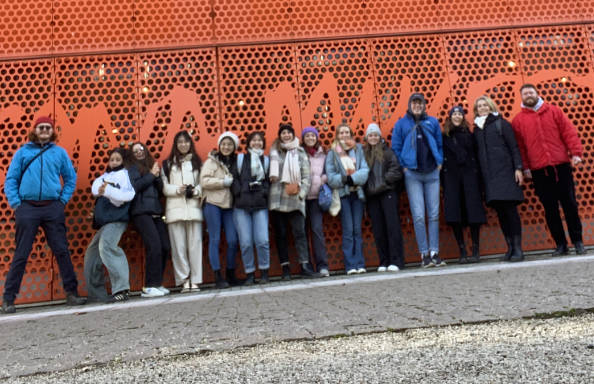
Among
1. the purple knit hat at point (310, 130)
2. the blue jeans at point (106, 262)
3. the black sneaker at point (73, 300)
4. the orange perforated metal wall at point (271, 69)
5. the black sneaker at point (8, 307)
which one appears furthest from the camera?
the orange perforated metal wall at point (271, 69)

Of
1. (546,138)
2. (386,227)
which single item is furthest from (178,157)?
(546,138)

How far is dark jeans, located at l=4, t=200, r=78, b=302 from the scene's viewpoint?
4930 mm

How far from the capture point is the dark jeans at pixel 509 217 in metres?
5.66

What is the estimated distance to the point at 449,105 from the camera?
6.77 metres

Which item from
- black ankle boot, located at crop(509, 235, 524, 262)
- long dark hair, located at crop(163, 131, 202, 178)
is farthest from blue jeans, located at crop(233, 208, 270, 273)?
black ankle boot, located at crop(509, 235, 524, 262)

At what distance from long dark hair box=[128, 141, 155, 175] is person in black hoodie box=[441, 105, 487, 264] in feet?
13.1

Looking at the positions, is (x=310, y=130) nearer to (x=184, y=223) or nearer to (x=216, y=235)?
(x=216, y=235)

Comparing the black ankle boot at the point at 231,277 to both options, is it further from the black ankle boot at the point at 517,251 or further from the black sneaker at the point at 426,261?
the black ankle boot at the point at 517,251

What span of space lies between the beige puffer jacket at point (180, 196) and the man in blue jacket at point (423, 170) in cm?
281

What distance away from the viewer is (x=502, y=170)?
5.75 m

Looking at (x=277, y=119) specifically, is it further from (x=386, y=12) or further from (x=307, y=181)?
(x=386, y=12)

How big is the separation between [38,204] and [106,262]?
101 cm

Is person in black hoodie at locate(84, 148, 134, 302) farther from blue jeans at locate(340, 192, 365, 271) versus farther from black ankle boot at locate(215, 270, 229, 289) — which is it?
blue jeans at locate(340, 192, 365, 271)

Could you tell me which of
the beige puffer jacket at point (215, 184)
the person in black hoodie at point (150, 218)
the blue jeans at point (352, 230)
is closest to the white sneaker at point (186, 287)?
the person in black hoodie at point (150, 218)
